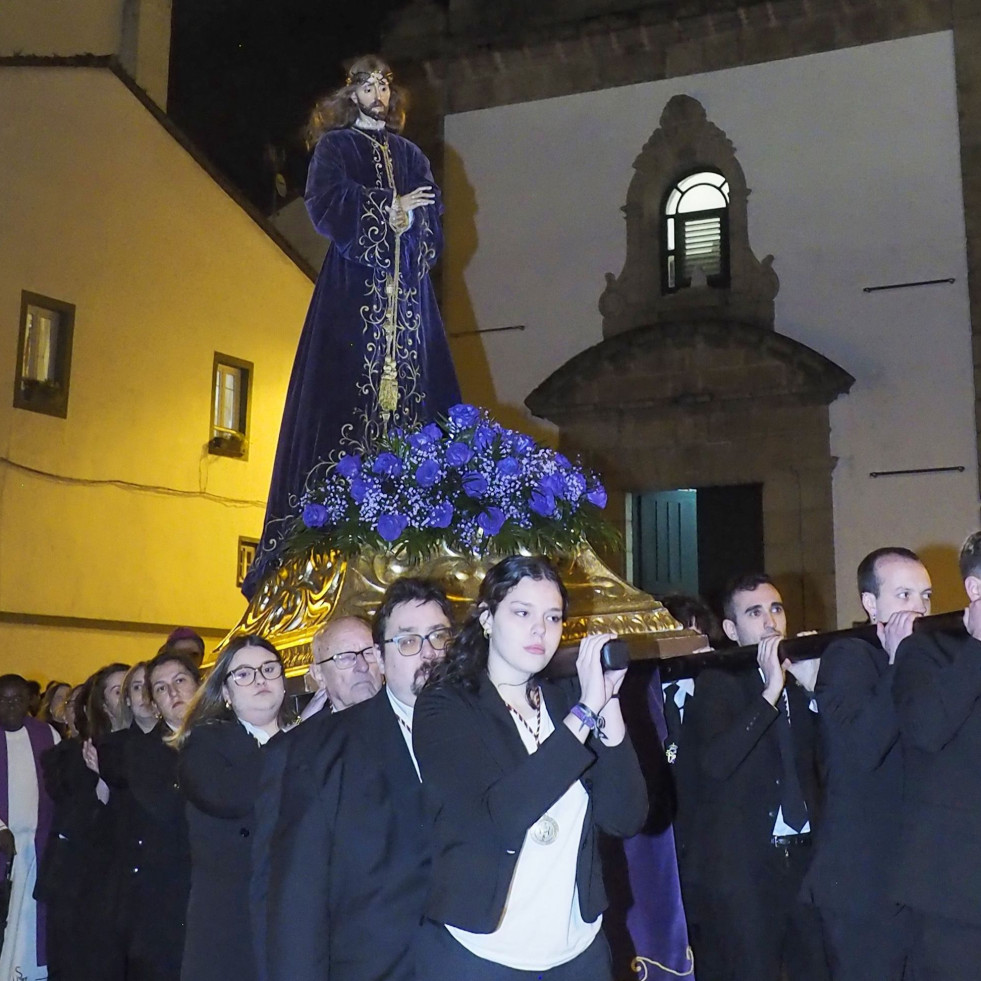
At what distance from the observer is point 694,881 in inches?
175

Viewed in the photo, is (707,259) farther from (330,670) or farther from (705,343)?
(330,670)

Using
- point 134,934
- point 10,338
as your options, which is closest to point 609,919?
point 134,934

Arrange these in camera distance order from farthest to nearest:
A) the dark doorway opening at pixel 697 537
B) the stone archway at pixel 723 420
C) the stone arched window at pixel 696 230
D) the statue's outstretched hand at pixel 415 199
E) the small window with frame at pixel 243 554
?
the small window with frame at pixel 243 554 → the stone arched window at pixel 696 230 → the dark doorway opening at pixel 697 537 → the stone archway at pixel 723 420 → the statue's outstretched hand at pixel 415 199

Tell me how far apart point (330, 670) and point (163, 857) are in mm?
1289

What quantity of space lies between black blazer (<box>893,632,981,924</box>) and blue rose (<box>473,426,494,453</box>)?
1.87 metres

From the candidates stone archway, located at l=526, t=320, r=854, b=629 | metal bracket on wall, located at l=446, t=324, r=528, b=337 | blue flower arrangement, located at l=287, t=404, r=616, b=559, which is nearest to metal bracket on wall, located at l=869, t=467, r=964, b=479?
stone archway, located at l=526, t=320, r=854, b=629

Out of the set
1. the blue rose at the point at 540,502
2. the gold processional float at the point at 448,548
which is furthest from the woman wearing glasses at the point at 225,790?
the blue rose at the point at 540,502

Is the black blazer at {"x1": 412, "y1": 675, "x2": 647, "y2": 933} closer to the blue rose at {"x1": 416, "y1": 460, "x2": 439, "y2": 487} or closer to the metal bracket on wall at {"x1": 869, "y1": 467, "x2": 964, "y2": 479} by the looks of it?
the blue rose at {"x1": 416, "y1": 460, "x2": 439, "y2": 487}

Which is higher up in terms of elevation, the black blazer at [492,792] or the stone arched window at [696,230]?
the stone arched window at [696,230]

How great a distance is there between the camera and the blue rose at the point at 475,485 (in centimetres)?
453

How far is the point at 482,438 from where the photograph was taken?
15.2 ft

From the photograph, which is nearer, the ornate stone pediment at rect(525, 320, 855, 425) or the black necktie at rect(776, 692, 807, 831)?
the black necktie at rect(776, 692, 807, 831)

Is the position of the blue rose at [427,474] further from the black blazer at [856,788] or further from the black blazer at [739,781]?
the black blazer at [856,788]

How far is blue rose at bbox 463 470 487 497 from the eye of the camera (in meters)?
4.53
